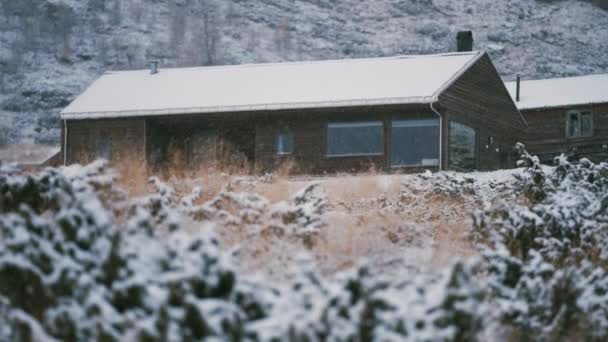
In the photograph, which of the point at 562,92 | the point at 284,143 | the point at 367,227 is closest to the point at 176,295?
the point at 367,227

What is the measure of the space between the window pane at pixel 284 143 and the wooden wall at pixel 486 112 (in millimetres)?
4885

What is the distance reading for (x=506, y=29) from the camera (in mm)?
88750

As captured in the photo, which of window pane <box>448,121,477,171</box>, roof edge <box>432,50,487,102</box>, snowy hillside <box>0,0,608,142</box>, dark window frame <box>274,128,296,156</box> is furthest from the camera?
snowy hillside <box>0,0,608,142</box>

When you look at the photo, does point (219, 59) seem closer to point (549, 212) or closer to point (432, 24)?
point (432, 24)

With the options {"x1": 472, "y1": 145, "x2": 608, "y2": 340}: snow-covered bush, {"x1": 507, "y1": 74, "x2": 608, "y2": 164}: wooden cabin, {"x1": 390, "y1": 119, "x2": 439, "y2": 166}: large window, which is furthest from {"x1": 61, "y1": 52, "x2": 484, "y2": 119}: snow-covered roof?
{"x1": 472, "y1": 145, "x2": 608, "y2": 340}: snow-covered bush

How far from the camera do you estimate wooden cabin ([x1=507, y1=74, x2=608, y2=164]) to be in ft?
140

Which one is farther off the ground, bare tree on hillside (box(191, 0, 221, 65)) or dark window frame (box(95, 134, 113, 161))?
bare tree on hillside (box(191, 0, 221, 65))

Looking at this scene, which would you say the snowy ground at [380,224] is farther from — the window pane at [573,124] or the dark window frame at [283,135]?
the window pane at [573,124]

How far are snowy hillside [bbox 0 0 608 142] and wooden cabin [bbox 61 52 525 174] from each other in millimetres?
33550

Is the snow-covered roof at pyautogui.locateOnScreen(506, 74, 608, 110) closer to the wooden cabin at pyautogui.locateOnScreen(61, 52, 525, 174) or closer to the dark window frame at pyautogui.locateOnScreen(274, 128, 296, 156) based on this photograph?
the wooden cabin at pyautogui.locateOnScreen(61, 52, 525, 174)

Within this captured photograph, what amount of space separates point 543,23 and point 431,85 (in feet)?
210

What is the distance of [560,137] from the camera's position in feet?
142

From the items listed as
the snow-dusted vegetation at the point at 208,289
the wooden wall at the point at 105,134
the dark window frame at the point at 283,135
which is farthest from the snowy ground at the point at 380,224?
the wooden wall at the point at 105,134

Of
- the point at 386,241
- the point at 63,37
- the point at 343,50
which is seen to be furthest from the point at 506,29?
the point at 386,241
